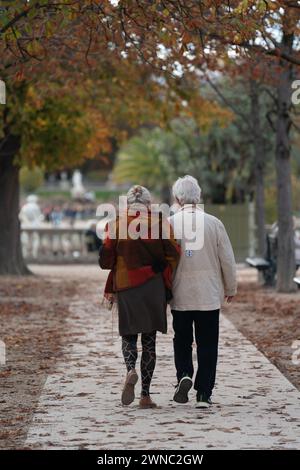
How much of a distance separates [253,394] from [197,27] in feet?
13.8

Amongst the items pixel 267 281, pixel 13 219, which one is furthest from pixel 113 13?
pixel 13 219

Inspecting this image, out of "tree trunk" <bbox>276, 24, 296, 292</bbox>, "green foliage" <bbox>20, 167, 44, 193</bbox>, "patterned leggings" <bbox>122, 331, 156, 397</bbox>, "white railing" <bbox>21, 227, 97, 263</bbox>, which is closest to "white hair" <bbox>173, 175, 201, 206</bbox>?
"patterned leggings" <bbox>122, 331, 156, 397</bbox>

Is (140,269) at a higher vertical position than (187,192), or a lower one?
lower

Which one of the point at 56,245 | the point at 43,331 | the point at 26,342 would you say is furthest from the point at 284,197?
the point at 56,245

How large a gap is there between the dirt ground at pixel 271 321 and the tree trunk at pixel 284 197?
0.40 metres

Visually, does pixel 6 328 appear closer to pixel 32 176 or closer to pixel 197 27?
pixel 197 27

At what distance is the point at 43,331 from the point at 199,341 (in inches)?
266

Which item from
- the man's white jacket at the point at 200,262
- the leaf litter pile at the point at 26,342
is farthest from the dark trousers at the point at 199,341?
the leaf litter pile at the point at 26,342

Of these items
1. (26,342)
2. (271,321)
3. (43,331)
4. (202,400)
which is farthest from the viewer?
(271,321)

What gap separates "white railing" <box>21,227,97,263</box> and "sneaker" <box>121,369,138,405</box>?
3042 centimetres

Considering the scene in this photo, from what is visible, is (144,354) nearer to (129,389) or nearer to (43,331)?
(129,389)

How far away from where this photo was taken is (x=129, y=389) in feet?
34.6

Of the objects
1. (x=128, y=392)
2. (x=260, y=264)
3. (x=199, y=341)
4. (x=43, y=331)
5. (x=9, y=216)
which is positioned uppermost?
(x=9, y=216)

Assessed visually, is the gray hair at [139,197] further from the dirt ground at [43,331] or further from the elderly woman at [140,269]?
the dirt ground at [43,331]
